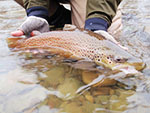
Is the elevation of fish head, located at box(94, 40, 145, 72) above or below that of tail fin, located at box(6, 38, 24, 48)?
above

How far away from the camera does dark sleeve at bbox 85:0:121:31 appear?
2293mm

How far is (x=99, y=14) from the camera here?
2328mm

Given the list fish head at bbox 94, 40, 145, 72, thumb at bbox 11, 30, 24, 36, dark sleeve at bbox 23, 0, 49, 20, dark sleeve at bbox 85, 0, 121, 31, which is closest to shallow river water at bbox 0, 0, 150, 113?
fish head at bbox 94, 40, 145, 72

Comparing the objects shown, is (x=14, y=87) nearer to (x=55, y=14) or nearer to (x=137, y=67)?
(x=137, y=67)

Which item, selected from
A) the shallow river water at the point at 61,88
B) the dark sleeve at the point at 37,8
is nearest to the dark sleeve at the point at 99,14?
the shallow river water at the point at 61,88

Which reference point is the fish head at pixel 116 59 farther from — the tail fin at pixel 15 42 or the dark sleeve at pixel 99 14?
the tail fin at pixel 15 42

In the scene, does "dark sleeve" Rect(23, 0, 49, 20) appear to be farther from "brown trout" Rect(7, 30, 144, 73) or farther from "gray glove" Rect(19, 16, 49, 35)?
"brown trout" Rect(7, 30, 144, 73)

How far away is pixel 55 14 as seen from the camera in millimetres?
3475

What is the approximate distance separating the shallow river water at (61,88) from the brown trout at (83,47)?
113mm

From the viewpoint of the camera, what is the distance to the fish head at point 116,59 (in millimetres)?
1706

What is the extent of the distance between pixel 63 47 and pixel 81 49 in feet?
0.85

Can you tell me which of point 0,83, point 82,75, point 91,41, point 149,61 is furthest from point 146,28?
point 0,83

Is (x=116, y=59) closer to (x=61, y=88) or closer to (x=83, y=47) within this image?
(x=83, y=47)

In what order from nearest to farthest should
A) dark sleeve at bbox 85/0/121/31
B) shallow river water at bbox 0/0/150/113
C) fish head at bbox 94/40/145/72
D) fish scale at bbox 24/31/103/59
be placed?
shallow river water at bbox 0/0/150/113, fish head at bbox 94/40/145/72, fish scale at bbox 24/31/103/59, dark sleeve at bbox 85/0/121/31
